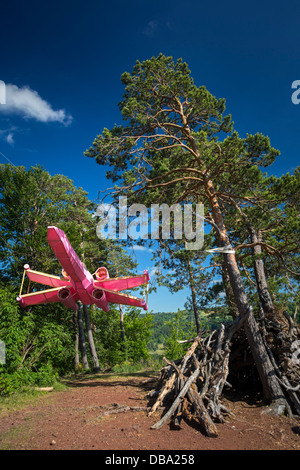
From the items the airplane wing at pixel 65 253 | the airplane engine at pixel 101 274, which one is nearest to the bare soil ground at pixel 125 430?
the airplane wing at pixel 65 253

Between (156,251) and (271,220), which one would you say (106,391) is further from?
(271,220)

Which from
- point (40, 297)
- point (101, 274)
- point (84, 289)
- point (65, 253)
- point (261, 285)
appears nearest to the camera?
point (65, 253)

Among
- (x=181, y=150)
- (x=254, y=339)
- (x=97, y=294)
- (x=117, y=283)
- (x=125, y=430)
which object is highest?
(x=181, y=150)

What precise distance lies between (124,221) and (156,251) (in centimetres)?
163

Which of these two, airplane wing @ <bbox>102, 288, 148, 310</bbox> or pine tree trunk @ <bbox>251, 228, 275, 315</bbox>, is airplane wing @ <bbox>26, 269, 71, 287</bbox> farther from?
pine tree trunk @ <bbox>251, 228, 275, 315</bbox>

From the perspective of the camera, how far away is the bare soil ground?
4.42 metres

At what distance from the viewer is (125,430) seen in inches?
193

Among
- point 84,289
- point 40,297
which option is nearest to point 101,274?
point 84,289

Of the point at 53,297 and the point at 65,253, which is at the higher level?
the point at 65,253

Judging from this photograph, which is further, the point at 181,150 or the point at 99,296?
the point at 181,150

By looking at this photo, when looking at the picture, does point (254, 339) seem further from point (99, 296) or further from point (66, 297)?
point (66, 297)

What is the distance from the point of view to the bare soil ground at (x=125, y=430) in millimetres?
4418

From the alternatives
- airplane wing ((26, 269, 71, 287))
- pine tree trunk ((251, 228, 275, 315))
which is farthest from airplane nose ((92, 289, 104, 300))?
pine tree trunk ((251, 228, 275, 315))

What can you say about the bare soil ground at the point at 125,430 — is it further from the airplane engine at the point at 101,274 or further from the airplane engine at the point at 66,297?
the airplane engine at the point at 101,274
